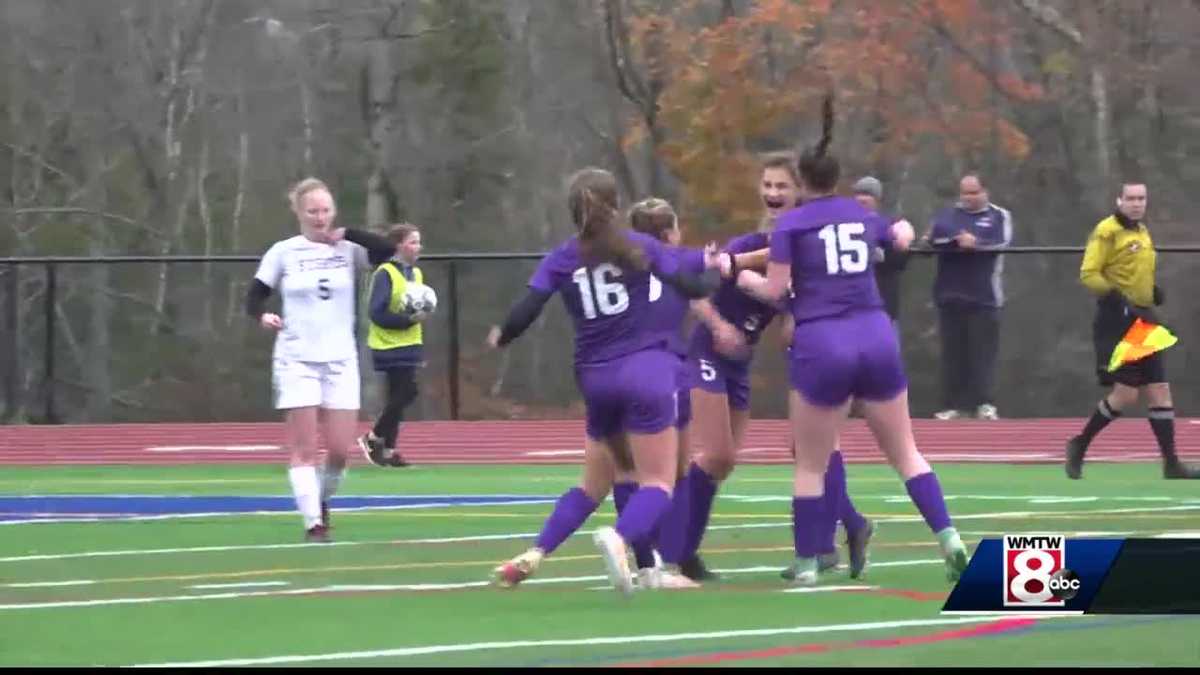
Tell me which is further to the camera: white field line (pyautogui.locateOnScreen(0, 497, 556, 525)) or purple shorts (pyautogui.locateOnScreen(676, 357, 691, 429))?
white field line (pyautogui.locateOnScreen(0, 497, 556, 525))

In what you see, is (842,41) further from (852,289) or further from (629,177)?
(852,289)

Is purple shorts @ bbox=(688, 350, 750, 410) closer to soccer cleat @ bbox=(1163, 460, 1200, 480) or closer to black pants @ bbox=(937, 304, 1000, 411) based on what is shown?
soccer cleat @ bbox=(1163, 460, 1200, 480)

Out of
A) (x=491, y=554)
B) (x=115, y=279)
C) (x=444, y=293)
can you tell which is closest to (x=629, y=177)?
(x=115, y=279)

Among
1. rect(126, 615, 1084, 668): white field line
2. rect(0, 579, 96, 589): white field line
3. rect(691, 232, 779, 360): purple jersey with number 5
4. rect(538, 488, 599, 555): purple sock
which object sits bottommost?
rect(126, 615, 1084, 668): white field line

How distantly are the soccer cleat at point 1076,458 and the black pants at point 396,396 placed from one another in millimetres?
5712

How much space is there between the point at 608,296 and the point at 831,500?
1.57 metres

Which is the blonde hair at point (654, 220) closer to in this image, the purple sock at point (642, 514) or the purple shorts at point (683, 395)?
the purple shorts at point (683, 395)

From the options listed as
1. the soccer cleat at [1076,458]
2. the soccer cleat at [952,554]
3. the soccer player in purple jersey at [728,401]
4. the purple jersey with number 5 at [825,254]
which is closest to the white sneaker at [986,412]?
the soccer cleat at [1076,458]

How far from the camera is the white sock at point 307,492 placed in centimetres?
1501

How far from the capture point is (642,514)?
37.8ft

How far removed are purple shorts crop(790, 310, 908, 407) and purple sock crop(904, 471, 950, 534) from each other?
0.45m

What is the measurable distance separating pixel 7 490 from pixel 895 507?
718 centimetres

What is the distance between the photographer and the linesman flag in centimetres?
1872

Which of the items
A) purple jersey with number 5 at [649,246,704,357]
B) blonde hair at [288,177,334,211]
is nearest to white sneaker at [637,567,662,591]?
purple jersey with number 5 at [649,246,704,357]
